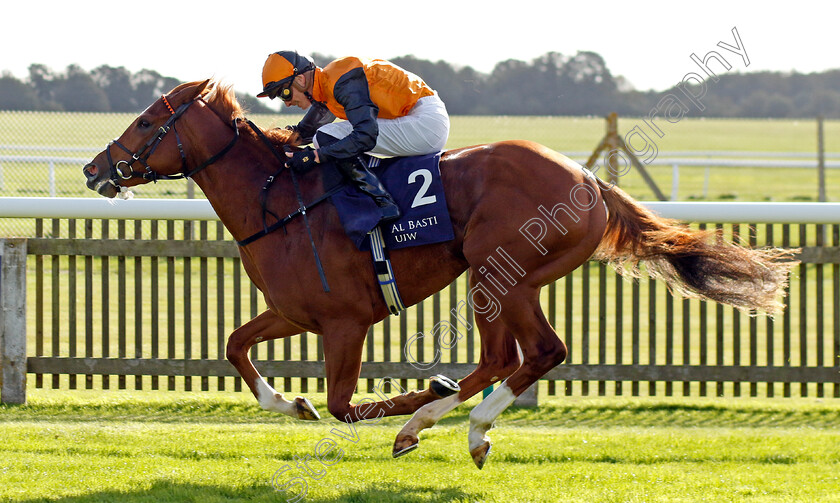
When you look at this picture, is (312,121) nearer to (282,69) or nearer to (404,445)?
(282,69)

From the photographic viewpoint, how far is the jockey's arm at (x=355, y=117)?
432 centimetres

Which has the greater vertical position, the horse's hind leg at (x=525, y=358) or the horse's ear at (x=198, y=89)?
the horse's ear at (x=198, y=89)

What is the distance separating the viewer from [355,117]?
4.34 meters

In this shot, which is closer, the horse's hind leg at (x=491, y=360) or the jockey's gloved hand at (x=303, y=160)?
the jockey's gloved hand at (x=303, y=160)

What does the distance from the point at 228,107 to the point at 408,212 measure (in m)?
1.15

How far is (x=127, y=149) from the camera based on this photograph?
4.50 m

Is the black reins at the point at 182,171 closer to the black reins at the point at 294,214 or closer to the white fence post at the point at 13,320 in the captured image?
the black reins at the point at 294,214

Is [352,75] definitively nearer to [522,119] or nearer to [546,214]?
[546,214]

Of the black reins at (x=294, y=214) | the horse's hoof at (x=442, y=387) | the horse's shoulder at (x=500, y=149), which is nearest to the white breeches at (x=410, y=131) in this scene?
the horse's shoulder at (x=500, y=149)

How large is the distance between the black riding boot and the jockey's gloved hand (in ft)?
0.51

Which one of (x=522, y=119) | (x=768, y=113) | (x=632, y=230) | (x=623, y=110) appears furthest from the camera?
(x=768, y=113)

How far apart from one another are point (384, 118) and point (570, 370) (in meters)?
2.77

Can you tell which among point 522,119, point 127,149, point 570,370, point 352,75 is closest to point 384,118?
point 352,75

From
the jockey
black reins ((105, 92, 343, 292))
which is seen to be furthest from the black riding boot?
black reins ((105, 92, 343, 292))
